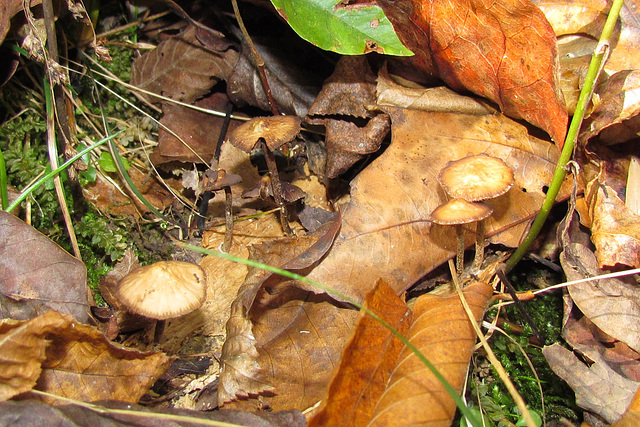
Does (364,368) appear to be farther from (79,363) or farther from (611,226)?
(611,226)

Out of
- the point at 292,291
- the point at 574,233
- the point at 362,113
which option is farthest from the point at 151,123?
the point at 574,233

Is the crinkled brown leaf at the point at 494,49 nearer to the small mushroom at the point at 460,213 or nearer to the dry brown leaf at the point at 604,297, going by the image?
the dry brown leaf at the point at 604,297

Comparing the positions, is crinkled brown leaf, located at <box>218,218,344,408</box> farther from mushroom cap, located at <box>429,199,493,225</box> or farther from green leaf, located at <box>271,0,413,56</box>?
green leaf, located at <box>271,0,413,56</box>

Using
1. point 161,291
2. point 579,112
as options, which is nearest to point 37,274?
point 161,291

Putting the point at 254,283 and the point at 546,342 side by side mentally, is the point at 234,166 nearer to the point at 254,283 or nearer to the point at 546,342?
the point at 254,283

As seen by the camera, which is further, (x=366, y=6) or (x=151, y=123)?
(x=151, y=123)

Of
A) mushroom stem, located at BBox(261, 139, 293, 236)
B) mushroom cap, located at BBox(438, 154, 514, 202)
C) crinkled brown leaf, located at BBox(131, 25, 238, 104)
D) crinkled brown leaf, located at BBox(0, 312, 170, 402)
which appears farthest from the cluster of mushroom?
crinkled brown leaf, located at BBox(131, 25, 238, 104)
